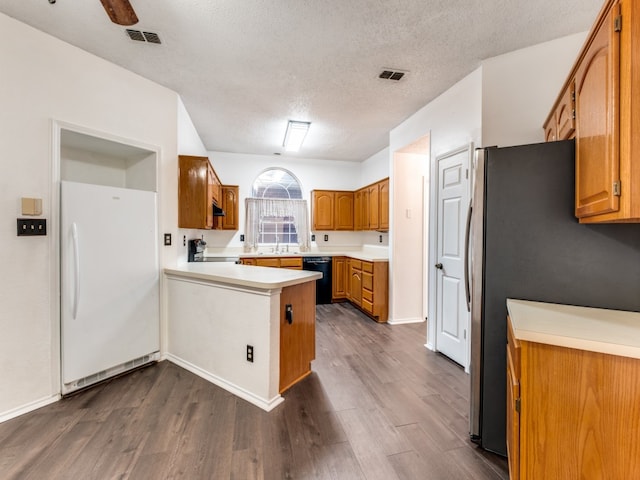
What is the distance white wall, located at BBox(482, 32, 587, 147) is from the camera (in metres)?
2.20

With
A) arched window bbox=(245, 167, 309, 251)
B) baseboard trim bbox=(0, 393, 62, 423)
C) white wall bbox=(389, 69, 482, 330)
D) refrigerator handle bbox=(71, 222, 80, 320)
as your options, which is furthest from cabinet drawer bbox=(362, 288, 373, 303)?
baseboard trim bbox=(0, 393, 62, 423)

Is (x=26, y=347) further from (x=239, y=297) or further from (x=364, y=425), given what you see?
(x=364, y=425)

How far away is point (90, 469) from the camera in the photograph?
1.53m

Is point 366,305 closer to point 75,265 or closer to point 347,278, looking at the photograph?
point 347,278

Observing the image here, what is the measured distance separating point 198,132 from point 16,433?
3.72 m

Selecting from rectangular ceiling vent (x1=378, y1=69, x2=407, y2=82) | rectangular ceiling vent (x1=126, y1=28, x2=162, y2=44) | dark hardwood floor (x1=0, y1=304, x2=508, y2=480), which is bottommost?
dark hardwood floor (x1=0, y1=304, x2=508, y2=480)

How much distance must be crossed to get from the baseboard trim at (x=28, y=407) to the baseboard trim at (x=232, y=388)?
87cm

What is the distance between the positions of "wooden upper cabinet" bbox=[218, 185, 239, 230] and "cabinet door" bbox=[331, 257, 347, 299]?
1.97 meters

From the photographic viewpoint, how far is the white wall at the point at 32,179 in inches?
77.4

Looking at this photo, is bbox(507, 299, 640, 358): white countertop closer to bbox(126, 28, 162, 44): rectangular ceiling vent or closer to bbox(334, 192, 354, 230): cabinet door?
bbox(126, 28, 162, 44): rectangular ceiling vent

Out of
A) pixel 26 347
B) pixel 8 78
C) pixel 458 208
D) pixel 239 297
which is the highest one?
pixel 8 78

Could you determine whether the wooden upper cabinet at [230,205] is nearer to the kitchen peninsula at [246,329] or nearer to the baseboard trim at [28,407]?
the kitchen peninsula at [246,329]

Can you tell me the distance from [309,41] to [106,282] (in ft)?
8.39

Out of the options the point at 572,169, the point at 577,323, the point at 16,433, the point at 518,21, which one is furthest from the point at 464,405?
the point at 16,433
